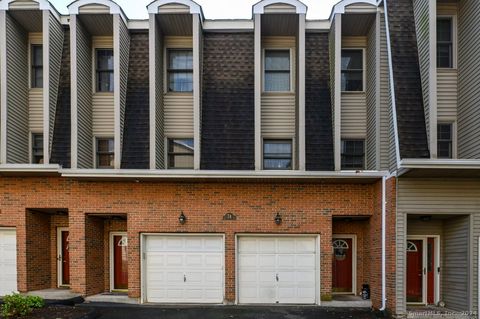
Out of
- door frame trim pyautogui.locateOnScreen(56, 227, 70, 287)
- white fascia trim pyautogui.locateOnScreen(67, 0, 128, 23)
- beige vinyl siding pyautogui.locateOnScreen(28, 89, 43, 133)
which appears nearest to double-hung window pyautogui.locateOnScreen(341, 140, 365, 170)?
white fascia trim pyautogui.locateOnScreen(67, 0, 128, 23)

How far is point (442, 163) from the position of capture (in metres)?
9.09

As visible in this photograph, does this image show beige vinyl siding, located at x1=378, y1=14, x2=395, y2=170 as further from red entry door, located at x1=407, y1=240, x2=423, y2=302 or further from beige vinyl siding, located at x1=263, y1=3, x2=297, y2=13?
red entry door, located at x1=407, y1=240, x2=423, y2=302

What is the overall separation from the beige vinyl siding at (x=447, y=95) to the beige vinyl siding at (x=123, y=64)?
965 centimetres

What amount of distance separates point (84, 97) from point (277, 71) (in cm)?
632

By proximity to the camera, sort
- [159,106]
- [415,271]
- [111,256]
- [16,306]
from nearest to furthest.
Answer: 1. [16,306]
2. [159,106]
3. [415,271]
4. [111,256]

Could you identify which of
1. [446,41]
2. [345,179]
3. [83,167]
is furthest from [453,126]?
[83,167]

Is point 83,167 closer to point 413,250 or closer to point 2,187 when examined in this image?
point 2,187

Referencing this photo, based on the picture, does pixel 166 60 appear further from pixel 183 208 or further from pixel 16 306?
pixel 16 306

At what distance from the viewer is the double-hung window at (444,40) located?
1102 cm

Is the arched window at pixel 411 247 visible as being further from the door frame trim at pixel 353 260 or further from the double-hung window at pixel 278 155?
the double-hung window at pixel 278 155

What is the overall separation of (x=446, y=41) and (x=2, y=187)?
14.5 metres

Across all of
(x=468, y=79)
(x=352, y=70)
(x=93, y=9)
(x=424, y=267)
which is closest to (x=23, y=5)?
(x=93, y=9)

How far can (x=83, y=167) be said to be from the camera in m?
11.5

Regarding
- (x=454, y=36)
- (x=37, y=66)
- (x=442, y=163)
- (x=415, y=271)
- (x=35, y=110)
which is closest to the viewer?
(x=442, y=163)
